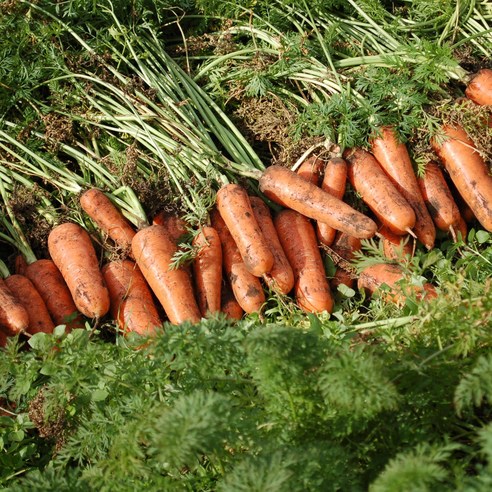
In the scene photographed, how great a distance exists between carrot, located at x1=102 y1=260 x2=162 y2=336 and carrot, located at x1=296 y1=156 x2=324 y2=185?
882 millimetres

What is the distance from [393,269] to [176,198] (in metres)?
1.01

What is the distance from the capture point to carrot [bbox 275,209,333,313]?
2.99 metres

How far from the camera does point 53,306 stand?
9.98ft

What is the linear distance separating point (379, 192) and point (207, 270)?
85cm

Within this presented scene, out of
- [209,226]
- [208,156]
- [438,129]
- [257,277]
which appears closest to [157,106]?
[208,156]

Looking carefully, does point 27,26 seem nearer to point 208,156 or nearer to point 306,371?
point 208,156

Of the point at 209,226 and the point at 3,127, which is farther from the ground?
the point at 3,127

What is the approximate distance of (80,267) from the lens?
3.03m

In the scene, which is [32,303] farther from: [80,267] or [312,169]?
[312,169]

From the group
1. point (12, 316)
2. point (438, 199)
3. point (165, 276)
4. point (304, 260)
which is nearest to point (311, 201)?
point (304, 260)

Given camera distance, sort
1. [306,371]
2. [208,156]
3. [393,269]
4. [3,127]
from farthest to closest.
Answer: [3,127]
[208,156]
[393,269]
[306,371]

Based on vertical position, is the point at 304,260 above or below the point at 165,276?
below

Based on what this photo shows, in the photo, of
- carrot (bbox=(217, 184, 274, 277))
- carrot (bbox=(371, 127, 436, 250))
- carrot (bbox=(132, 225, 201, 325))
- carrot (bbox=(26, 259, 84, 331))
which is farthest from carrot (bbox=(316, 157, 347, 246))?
carrot (bbox=(26, 259, 84, 331))

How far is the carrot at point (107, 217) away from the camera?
3133 mm
